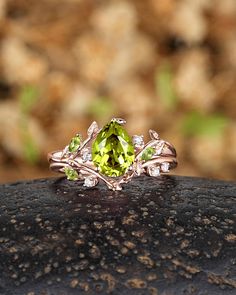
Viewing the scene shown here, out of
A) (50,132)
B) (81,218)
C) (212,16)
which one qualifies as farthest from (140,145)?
(212,16)

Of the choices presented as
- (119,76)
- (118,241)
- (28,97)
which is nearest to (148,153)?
(118,241)

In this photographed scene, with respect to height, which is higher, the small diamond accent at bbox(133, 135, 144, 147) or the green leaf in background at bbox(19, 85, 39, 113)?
the green leaf in background at bbox(19, 85, 39, 113)

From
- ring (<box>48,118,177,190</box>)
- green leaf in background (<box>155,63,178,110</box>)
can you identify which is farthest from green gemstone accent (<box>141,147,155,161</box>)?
green leaf in background (<box>155,63,178,110</box>)

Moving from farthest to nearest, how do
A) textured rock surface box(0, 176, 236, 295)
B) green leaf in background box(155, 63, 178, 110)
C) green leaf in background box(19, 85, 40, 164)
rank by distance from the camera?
green leaf in background box(155, 63, 178, 110)
green leaf in background box(19, 85, 40, 164)
textured rock surface box(0, 176, 236, 295)

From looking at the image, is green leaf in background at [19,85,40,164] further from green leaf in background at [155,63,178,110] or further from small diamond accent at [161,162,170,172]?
small diamond accent at [161,162,170,172]

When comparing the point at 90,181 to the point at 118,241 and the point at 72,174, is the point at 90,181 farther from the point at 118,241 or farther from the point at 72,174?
the point at 118,241

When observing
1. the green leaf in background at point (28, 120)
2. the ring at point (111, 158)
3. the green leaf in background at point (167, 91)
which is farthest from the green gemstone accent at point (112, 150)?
the green leaf in background at point (167, 91)
